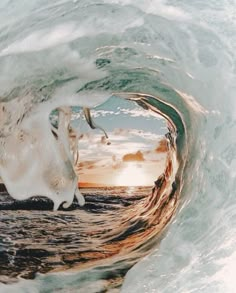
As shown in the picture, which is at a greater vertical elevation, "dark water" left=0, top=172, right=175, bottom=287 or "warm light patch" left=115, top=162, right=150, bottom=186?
"warm light patch" left=115, top=162, right=150, bottom=186

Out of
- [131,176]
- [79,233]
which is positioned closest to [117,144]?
[131,176]

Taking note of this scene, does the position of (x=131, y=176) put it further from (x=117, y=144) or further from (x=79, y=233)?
(x=79, y=233)

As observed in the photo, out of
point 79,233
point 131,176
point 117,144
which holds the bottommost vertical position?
point 79,233

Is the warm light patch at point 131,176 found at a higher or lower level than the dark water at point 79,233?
higher

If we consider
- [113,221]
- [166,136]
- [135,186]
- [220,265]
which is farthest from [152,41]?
[220,265]

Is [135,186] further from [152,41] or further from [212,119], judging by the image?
[152,41]

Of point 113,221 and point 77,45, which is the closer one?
point 77,45
